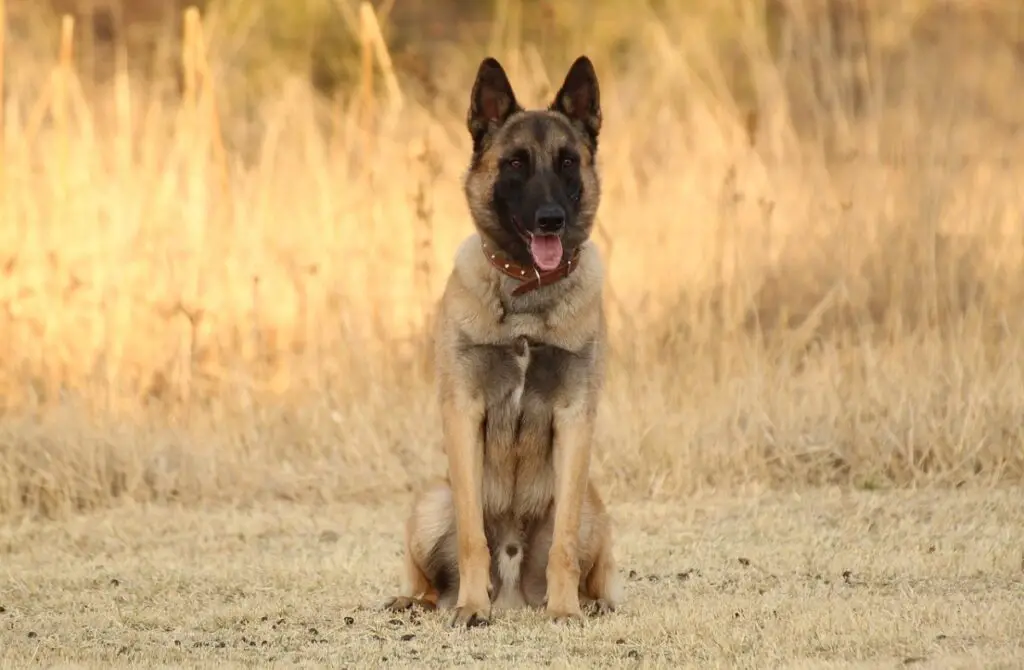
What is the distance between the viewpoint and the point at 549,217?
5074mm

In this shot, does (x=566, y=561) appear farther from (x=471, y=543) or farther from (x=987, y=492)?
(x=987, y=492)

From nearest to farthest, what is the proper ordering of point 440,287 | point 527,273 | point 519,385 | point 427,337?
point 519,385 < point 527,273 < point 427,337 < point 440,287

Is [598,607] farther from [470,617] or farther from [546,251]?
[546,251]

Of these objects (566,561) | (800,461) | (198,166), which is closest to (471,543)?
(566,561)

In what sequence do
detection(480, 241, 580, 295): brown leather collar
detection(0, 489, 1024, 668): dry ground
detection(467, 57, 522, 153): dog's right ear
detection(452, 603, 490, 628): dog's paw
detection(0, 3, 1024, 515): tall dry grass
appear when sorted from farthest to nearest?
detection(0, 3, 1024, 515): tall dry grass, detection(467, 57, 522, 153): dog's right ear, detection(480, 241, 580, 295): brown leather collar, detection(452, 603, 490, 628): dog's paw, detection(0, 489, 1024, 668): dry ground

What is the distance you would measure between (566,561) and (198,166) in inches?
180

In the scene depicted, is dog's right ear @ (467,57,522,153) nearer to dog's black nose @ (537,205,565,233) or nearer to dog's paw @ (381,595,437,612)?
dog's black nose @ (537,205,565,233)

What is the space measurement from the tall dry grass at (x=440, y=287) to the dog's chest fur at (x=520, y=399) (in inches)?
91.5

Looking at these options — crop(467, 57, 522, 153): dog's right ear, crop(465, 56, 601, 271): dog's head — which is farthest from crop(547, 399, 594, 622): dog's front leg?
crop(467, 57, 522, 153): dog's right ear

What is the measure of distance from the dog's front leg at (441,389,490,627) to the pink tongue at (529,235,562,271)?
18.7 inches

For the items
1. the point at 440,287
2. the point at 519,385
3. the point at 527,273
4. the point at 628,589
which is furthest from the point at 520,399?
the point at 440,287

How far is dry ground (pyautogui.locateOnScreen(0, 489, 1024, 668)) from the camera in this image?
14.9 ft

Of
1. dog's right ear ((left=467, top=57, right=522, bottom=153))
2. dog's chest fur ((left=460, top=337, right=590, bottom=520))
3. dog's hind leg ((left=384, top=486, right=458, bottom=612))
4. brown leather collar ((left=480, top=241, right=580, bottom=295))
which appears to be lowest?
dog's hind leg ((left=384, top=486, right=458, bottom=612))

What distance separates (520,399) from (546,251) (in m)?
0.48
